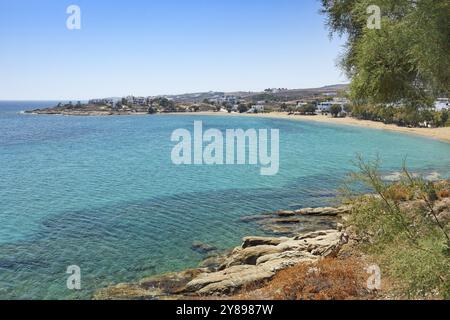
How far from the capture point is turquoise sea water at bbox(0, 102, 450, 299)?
72.3 feet

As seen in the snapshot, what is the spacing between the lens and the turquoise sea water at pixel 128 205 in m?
22.0

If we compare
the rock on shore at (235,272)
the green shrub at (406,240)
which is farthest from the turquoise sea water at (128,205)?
the green shrub at (406,240)

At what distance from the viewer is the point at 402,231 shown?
1134 cm

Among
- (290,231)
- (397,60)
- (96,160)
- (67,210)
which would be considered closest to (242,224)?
(290,231)

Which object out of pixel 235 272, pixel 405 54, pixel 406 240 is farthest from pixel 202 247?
pixel 405 54

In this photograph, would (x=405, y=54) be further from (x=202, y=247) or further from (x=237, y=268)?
(x=202, y=247)

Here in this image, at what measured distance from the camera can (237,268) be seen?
65.3ft

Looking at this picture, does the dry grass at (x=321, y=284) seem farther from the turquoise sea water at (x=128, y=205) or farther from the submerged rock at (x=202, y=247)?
the submerged rock at (x=202, y=247)

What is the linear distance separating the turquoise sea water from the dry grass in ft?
14.0

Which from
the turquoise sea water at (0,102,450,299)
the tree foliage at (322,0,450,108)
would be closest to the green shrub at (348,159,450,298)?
the turquoise sea water at (0,102,450,299)

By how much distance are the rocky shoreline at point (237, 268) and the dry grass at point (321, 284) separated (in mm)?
1535

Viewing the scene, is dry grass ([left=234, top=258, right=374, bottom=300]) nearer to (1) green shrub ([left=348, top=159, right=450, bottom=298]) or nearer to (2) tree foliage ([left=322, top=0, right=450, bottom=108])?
(1) green shrub ([left=348, top=159, right=450, bottom=298])

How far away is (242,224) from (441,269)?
19330 millimetres
